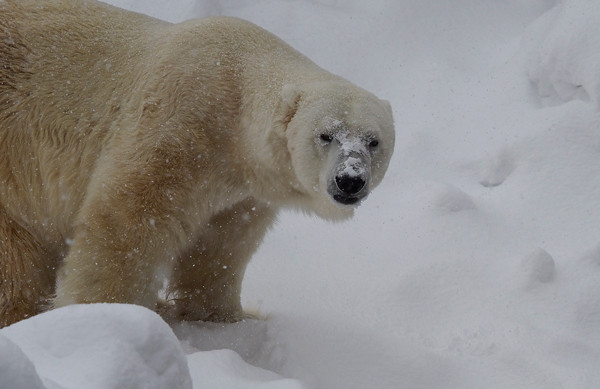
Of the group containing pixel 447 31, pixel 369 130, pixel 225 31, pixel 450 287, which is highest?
pixel 447 31

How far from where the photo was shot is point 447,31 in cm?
717

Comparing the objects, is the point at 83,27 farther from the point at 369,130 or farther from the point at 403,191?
the point at 403,191

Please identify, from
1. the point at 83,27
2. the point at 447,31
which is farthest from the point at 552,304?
the point at 447,31

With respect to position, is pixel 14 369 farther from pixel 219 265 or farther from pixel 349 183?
pixel 219 265

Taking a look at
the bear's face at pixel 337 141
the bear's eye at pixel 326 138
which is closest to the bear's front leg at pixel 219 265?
the bear's face at pixel 337 141

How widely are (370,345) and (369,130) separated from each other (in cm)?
114

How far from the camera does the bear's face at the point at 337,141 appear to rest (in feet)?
10.9

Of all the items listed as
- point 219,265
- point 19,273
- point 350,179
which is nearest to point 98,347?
point 350,179

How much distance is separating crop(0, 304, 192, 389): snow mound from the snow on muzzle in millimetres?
1558

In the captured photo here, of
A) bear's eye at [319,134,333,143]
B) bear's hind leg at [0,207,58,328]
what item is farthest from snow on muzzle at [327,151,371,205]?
bear's hind leg at [0,207,58,328]

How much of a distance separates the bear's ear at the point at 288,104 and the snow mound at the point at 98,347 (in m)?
1.78

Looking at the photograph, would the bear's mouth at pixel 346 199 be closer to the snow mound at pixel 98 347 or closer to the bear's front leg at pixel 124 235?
the bear's front leg at pixel 124 235

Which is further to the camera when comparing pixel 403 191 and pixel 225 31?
pixel 403 191

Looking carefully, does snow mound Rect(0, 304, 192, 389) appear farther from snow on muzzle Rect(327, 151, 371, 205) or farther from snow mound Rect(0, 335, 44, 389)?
snow on muzzle Rect(327, 151, 371, 205)
